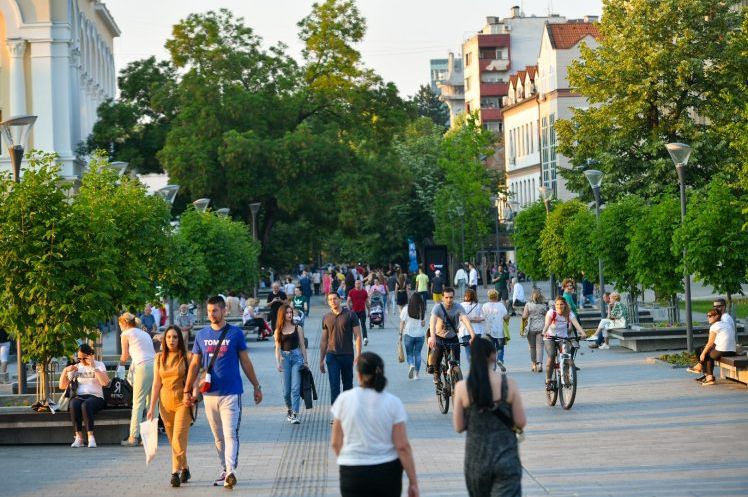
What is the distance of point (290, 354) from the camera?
66.4 ft

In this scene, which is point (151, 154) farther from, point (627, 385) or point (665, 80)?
point (627, 385)

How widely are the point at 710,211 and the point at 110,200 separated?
10.7 m

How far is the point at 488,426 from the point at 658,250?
76.1ft

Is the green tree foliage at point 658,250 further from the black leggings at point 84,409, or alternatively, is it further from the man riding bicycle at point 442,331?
the black leggings at point 84,409

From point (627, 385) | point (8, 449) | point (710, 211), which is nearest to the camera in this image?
point (8, 449)

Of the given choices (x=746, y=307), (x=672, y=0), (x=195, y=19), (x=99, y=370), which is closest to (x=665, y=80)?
(x=672, y=0)

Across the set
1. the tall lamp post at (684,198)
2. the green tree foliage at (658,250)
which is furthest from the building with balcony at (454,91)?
the tall lamp post at (684,198)

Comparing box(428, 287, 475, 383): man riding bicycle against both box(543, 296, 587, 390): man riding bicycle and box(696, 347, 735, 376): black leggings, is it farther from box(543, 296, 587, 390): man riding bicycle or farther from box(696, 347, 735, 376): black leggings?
box(696, 347, 735, 376): black leggings

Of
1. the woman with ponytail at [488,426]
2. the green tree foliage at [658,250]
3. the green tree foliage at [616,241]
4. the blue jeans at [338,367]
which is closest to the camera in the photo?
the woman with ponytail at [488,426]

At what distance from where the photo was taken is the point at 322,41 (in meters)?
70.2

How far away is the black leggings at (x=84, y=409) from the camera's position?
731 inches

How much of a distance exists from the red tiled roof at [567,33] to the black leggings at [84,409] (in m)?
76.2

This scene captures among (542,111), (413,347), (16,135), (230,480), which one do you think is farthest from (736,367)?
(542,111)

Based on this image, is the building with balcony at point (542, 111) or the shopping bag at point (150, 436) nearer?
the shopping bag at point (150, 436)
